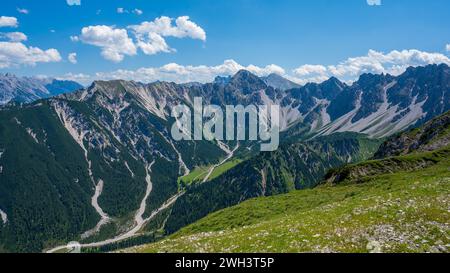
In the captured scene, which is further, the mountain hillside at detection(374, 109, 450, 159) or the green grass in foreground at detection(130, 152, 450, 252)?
the mountain hillside at detection(374, 109, 450, 159)

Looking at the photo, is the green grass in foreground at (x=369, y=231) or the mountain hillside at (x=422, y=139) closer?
the green grass in foreground at (x=369, y=231)

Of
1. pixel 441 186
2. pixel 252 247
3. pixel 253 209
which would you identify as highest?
pixel 441 186

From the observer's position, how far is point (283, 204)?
75.5 m

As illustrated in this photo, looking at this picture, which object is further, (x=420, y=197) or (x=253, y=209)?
(x=253, y=209)

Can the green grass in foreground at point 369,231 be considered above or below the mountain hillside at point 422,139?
below

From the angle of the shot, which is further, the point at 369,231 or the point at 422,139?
the point at 422,139

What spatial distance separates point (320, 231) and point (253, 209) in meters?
52.7

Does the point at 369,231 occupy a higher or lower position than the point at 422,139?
lower

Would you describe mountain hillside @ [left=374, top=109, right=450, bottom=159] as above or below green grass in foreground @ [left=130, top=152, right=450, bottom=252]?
above

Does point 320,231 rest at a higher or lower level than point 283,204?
higher
